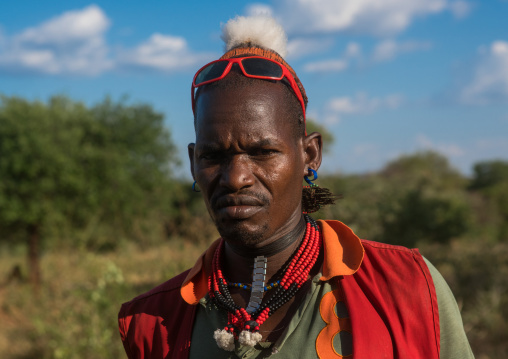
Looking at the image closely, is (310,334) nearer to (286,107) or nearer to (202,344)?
(202,344)

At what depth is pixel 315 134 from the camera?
2051 millimetres

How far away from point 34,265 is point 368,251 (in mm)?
9776

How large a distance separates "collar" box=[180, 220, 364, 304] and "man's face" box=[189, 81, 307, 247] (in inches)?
8.1

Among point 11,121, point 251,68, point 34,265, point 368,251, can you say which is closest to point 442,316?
point 368,251

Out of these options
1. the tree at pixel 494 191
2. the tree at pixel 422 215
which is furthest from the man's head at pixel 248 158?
the tree at pixel 494 191

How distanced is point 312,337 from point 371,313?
210 mm

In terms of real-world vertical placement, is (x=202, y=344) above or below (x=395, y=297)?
below

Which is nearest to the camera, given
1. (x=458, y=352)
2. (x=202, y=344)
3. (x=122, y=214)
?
(x=458, y=352)

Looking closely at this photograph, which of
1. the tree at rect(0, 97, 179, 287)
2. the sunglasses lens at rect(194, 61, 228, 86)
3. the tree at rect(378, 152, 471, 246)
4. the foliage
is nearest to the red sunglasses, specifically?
the sunglasses lens at rect(194, 61, 228, 86)

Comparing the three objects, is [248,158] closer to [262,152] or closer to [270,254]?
[262,152]

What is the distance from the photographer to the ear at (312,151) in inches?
79.4

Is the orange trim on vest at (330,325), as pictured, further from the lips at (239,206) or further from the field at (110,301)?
the field at (110,301)

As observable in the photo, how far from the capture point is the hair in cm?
188

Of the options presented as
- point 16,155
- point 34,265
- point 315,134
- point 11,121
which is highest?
point 11,121
